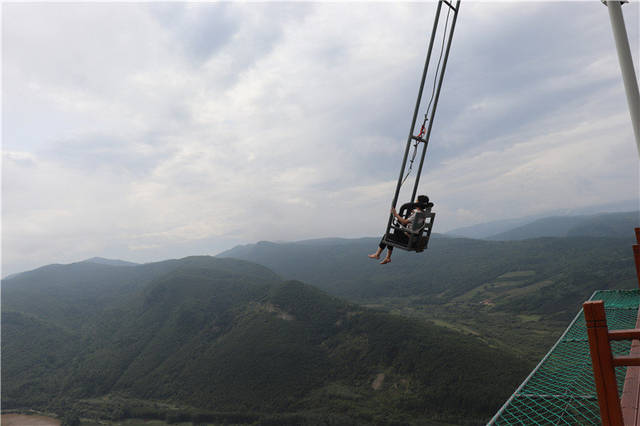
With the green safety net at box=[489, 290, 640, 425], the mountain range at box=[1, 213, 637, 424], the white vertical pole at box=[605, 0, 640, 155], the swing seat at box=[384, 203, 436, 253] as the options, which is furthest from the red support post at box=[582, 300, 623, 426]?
the mountain range at box=[1, 213, 637, 424]

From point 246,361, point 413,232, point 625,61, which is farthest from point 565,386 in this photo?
point 246,361

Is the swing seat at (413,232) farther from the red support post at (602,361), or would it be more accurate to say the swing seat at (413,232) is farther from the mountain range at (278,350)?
the mountain range at (278,350)

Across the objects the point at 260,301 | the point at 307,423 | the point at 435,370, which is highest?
the point at 260,301

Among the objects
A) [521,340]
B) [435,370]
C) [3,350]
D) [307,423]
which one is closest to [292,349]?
[307,423]

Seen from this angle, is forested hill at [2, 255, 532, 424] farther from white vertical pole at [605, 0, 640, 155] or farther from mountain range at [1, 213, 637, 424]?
white vertical pole at [605, 0, 640, 155]

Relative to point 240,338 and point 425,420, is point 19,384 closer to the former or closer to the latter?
point 240,338

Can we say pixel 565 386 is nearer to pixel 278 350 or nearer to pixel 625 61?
pixel 625 61
